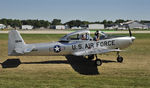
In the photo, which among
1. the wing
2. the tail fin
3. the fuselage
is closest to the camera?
the wing

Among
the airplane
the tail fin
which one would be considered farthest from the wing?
the tail fin

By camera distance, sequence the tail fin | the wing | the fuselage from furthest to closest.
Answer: the fuselage
the tail fin
the wing

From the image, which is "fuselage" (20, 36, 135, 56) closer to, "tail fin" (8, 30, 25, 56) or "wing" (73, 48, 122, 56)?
"wing" (73, 48, 122, 56)

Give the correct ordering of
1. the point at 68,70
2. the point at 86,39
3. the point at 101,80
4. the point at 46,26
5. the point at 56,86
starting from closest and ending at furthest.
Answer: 1. the point at 56,86
2. the point at 101,80
3. the point at 68,70
4. the point at 86,39
5. the point at 46,26

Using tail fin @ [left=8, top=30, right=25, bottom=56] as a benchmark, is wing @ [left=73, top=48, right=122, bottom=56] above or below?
below

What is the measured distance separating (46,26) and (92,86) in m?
179

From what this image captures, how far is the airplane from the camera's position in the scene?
37.5 ft

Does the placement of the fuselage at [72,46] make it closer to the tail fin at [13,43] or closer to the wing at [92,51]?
the wing at [92,51]

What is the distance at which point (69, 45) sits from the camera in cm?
1196

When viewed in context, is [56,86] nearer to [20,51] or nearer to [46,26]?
[20,51]

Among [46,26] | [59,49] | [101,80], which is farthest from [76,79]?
[46,26]

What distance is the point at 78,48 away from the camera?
39.3 ft

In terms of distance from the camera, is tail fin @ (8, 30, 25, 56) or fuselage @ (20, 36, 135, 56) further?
fuselage @ (20, 36, 135, 56)

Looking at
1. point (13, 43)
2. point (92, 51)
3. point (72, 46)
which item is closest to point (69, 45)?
point (72, 46)
